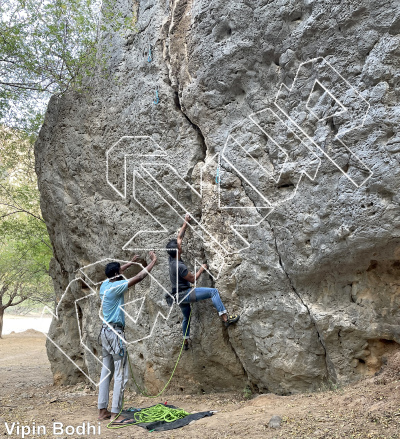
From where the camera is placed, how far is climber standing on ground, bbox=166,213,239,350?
5406 mm

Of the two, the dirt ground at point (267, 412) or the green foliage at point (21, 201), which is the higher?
the green foliage at point (21, 201)

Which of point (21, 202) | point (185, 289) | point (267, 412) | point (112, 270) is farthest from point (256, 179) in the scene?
point (21, 202)

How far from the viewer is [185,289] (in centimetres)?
557

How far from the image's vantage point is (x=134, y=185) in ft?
21.5

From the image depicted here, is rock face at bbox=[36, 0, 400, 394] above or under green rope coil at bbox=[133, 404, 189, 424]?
above

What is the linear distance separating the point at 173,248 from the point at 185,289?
0.64m

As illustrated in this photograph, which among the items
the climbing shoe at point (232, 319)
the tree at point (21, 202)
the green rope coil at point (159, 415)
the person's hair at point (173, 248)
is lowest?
the green rope coil at point (159, 415)

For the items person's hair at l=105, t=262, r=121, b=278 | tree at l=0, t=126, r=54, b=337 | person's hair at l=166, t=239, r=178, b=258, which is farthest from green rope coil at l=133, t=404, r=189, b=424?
tree at l=0, t=126, r=54, b=337

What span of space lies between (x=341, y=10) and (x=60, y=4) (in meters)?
5.00

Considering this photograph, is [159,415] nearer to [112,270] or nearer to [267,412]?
[267,412]

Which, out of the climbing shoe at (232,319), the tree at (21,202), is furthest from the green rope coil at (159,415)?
the tree at (21,202)

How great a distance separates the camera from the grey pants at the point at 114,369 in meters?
4.71

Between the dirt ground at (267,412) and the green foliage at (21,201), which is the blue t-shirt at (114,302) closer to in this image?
the dirt ground at (267,412)

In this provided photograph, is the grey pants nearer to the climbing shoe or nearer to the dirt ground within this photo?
the dirt ground
